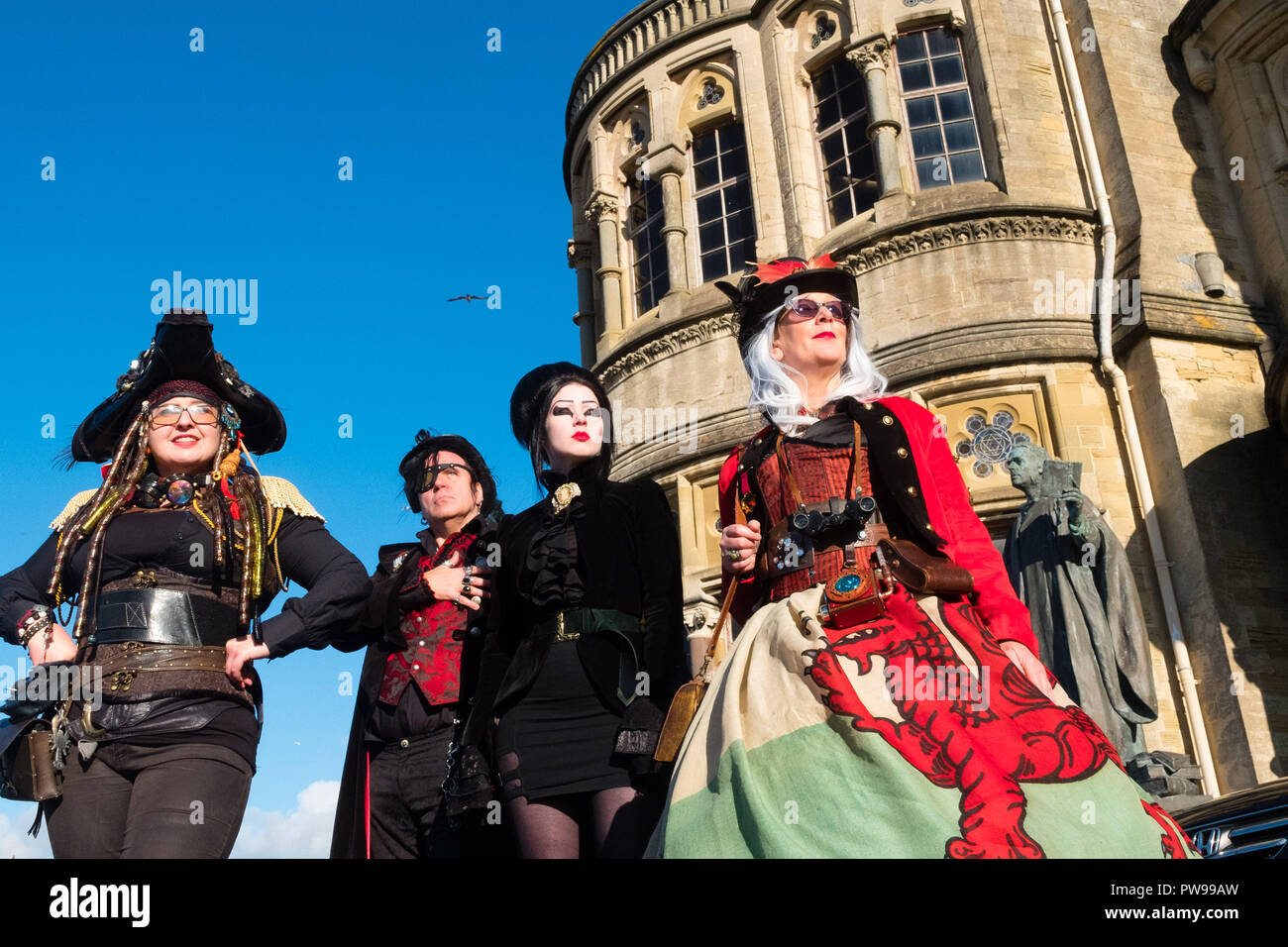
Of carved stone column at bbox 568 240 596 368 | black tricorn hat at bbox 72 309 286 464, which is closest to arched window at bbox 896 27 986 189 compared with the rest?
carved stone column at bbox 568 240 596 368

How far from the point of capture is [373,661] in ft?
16.3

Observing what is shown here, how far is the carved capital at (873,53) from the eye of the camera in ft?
47.9

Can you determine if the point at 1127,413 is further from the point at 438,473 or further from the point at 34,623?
the point at 34,623

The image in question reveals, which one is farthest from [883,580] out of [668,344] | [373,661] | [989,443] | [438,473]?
[668,344]

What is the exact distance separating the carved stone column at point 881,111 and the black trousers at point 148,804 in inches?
467

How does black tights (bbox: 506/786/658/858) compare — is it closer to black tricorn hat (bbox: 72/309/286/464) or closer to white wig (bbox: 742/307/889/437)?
white wig (bbox: 742/307/889/437)

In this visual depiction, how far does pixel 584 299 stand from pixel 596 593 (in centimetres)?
1477

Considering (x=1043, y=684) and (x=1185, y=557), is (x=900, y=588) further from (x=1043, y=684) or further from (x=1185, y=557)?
(x=1185, y=557)

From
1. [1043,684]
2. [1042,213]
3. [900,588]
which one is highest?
[1042,213]

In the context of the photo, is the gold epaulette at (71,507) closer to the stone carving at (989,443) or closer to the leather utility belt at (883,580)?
the leather utility belt at (883,580)
